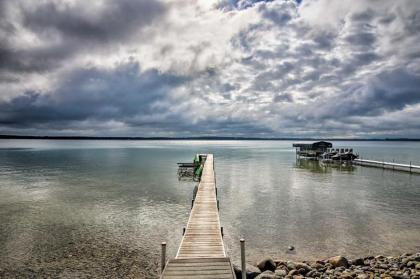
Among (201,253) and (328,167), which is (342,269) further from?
(328,167)

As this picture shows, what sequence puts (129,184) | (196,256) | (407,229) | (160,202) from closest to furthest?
1. (196,256)
2. (407,229)
3. (160,202)
4. (129,184)

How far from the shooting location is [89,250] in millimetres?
14508

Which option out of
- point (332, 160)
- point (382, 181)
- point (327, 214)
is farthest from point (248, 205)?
point (332, 160)

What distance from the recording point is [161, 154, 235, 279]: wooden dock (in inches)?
341

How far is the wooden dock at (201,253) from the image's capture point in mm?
8661

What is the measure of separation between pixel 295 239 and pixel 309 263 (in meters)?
3.34

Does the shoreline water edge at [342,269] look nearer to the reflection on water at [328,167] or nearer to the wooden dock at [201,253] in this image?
the wooden dock at [201,253]

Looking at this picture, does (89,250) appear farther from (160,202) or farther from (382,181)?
(382,181)

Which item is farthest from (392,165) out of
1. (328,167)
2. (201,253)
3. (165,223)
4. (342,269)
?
(201,253)

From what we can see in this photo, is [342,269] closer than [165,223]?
Yes

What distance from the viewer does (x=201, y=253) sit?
1042cm

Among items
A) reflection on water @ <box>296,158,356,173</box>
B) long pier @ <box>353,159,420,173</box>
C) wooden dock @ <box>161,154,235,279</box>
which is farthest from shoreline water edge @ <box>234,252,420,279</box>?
long pier @ <box>353,159,420,173</box>

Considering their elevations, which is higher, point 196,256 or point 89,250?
point 196,256

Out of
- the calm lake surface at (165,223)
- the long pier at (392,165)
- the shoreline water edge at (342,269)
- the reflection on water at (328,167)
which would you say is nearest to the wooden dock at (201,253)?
the shoreline water edge at (342,269)
